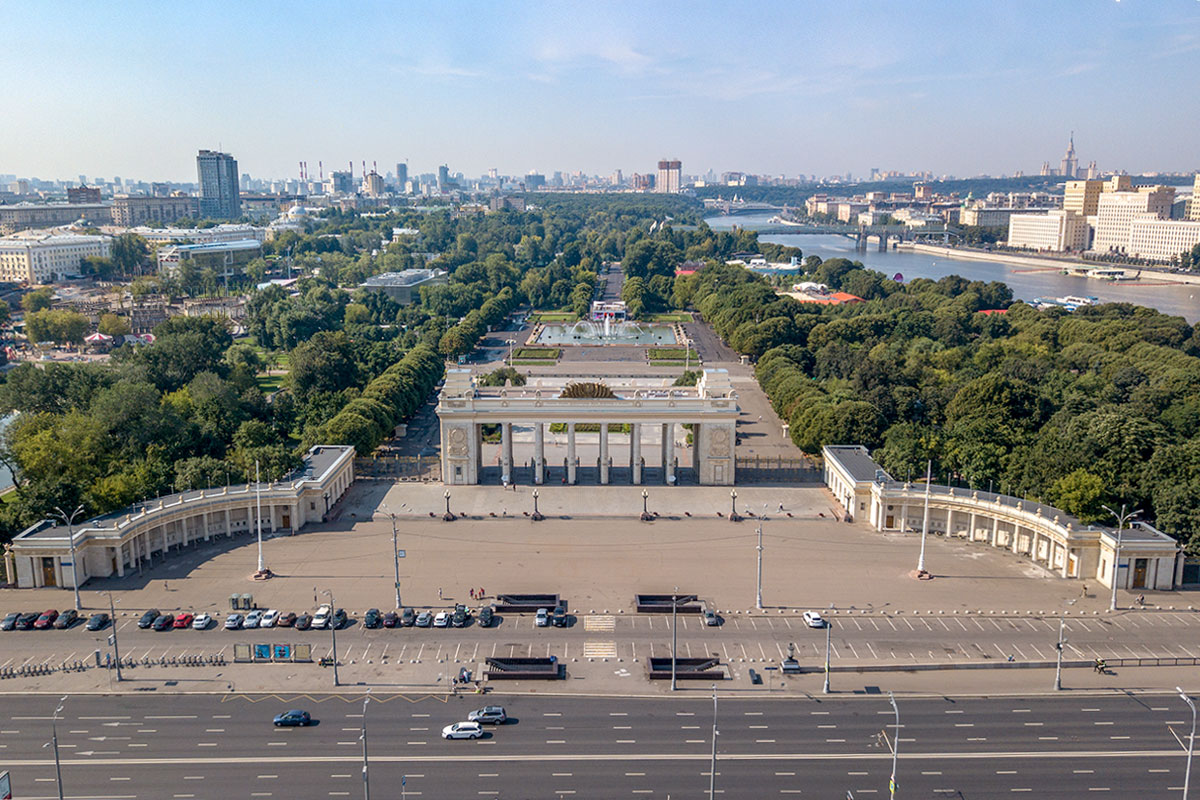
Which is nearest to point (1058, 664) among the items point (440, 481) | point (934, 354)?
point (440, 481)

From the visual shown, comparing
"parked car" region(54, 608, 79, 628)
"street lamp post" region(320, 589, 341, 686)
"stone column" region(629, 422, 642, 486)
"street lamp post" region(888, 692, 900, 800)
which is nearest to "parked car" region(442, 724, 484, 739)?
"street lamp post" region(320, 589, 341, 686)

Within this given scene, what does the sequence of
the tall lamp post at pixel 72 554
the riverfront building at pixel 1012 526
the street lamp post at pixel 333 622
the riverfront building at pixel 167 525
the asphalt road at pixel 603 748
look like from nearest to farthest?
the asphalt road at pixel 603 748, the street lamp post at pixel 333 622, the tall lamp post at pixel 72 554, the riverfront building at pixel 1012 526, the riverfront building at pixel 167 525

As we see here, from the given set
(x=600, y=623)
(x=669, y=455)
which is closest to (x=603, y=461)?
(x=669, y=455)

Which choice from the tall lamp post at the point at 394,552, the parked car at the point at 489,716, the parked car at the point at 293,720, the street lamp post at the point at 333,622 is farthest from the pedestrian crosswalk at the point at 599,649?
the parked car at the point at 293,720

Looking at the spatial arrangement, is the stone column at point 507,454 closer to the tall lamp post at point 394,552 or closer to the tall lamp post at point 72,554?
the tall lamp post at point 394,552

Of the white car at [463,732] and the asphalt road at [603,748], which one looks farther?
the white car at [463,732]

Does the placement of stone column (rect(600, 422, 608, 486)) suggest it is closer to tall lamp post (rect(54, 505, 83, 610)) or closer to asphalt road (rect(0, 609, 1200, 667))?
asphalt road (rect(0, 609, 1200, 667))

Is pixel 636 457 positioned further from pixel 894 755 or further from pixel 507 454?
pixel 894 755

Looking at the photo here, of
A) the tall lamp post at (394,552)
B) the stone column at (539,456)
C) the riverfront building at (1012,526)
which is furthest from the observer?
the stone column at (539,456)
